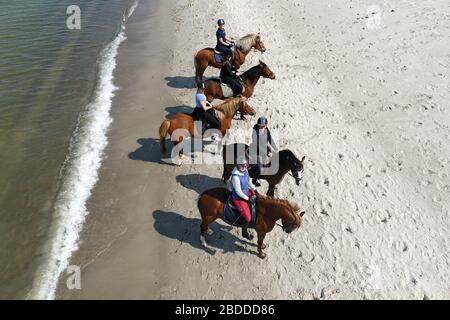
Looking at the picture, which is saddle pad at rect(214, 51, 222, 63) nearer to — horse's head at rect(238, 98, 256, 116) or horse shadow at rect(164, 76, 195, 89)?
horse shadow at rect(164, 76, 195, 89)

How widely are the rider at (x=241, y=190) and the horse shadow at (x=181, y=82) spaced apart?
10651 millimetres

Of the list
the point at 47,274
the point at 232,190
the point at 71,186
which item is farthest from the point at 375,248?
the point at 71,186

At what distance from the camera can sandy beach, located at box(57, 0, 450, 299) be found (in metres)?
10.9

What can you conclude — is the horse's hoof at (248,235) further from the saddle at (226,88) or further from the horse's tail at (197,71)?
the horse's tail at (197,71)

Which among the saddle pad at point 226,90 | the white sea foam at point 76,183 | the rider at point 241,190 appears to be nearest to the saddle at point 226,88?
the saddle pad at point 226,90

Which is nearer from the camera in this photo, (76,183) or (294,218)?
(294,218)

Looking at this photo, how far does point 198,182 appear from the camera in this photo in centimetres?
1428

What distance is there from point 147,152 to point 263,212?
22.5 feet

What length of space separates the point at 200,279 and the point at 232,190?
2.60 m

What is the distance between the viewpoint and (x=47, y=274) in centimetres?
1139

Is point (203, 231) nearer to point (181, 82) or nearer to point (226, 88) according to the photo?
point (226, 88)

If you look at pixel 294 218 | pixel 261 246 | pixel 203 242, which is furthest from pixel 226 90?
pixel 294 218

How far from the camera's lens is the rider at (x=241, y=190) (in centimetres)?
1044
